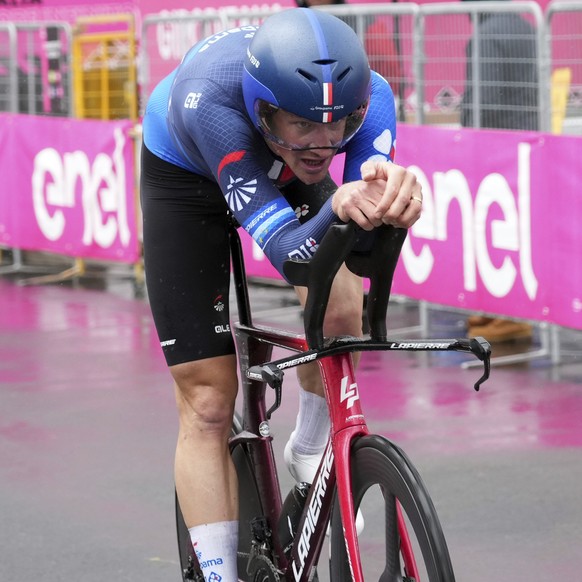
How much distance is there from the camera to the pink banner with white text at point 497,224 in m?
7.84

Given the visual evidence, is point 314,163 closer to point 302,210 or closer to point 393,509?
point 302,210

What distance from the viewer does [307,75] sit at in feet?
10.8

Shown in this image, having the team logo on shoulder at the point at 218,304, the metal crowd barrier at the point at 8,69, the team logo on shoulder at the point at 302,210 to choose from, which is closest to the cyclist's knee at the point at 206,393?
the team logo on shoulder at the point at 218,304

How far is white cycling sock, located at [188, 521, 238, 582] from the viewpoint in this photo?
409cm

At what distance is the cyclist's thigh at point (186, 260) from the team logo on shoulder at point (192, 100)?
1.24 ft

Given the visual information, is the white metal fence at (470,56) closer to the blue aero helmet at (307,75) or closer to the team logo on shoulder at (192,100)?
the team logo on shoulder at (192,100)

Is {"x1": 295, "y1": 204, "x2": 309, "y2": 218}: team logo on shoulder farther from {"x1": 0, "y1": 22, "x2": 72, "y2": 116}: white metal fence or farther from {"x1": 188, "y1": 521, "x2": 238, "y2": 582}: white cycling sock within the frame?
{"x1": 0, "y1": 22, "x2": 72, "y2": 116}: white metal fence

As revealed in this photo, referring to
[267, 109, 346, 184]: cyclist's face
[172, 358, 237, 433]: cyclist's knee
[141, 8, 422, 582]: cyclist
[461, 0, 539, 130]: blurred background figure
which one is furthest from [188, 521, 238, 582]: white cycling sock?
[461, 0, 539, 130]: blurred background figure

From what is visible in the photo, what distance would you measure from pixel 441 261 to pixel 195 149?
16.8 ft

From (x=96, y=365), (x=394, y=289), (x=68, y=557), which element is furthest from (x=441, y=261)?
(x=68, y=557)

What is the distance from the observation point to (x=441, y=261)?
877cm

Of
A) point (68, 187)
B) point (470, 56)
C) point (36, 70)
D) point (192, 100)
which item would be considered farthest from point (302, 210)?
point (36, 70)

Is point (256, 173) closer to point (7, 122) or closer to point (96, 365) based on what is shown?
point (96, 365)

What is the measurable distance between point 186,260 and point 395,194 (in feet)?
3.53
